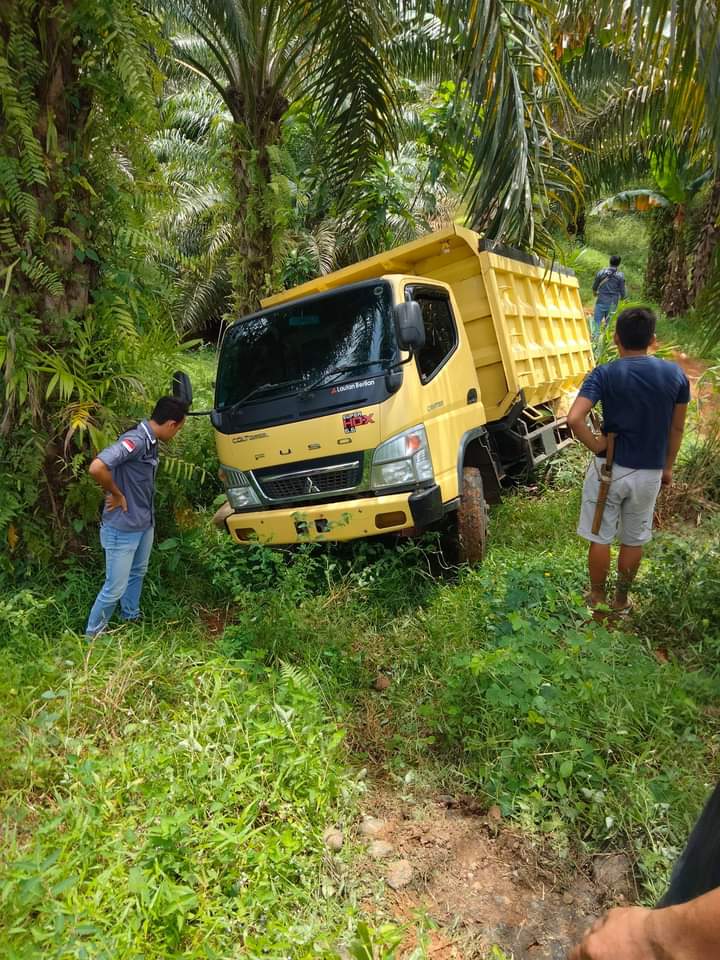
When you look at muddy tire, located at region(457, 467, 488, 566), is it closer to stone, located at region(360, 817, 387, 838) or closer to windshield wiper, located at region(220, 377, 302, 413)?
windshield wiper, located at region(220, 377, 302, 413)

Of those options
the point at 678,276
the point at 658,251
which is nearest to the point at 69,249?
the point at 678,276

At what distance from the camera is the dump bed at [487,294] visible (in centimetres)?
543

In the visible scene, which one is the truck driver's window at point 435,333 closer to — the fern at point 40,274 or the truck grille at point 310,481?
the truck grille at point 310,481

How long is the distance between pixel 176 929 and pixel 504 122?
488cm

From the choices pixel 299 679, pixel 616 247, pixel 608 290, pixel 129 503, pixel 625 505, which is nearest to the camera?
pixel 299 679

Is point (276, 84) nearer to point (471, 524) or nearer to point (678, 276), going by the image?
point (471, 524)

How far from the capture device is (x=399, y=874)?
8.06ft

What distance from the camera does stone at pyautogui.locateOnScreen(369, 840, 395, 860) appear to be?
8.29ft

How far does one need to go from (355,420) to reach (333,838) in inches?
97.1

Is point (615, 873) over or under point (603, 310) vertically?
over

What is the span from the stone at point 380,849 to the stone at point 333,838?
13 centimetres

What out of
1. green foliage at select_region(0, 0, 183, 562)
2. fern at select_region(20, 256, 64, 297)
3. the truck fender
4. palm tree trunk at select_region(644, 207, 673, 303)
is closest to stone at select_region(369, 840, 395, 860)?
green foliage at select_region(0, 0, 183, 562)

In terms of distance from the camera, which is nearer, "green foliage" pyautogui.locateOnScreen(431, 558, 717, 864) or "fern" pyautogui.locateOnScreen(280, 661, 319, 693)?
"green foliage" pyautogui.locateOnScreen(431, 558, 717, 864)

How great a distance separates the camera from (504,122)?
4465 mm
